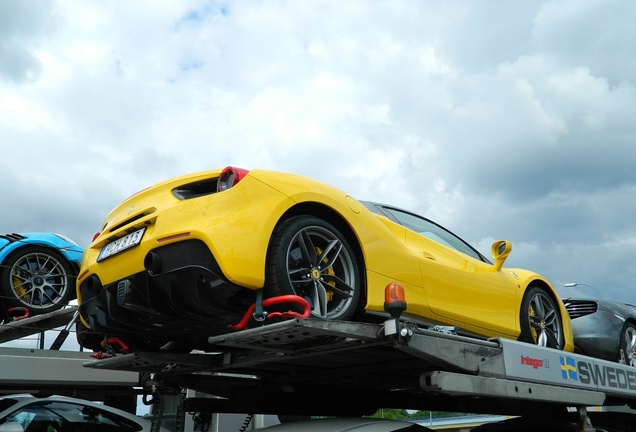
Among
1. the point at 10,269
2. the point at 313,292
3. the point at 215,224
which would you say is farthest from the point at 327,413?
the point at 10,269

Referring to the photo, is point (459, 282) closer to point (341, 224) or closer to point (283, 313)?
point (341, 224)

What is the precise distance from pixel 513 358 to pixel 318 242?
1299 mm

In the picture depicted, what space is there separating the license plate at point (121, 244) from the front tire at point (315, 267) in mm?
758

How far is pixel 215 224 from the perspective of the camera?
11.6ft

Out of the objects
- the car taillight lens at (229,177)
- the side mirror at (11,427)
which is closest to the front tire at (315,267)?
the car taillight lens at (229,177)

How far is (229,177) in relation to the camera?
12.5 feet

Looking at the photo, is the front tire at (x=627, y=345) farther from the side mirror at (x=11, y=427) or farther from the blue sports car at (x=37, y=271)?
the blue sports car at (x=37, y=271)

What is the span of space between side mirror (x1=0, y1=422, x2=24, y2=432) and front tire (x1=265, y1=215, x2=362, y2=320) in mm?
3217

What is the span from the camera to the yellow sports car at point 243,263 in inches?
137

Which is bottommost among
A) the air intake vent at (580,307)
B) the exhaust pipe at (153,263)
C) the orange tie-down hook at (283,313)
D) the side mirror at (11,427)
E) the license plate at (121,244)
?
the side mirror at (11,427)

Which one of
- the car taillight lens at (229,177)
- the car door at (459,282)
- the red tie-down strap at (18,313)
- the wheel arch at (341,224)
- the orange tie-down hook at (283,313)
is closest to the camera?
the orange tie-down hook at (283,313)

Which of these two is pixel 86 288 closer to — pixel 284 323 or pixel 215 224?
pixel 215 224

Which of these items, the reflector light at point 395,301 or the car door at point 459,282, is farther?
the car door at point 459,282

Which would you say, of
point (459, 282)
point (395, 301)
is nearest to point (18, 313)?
point (459, 282)
